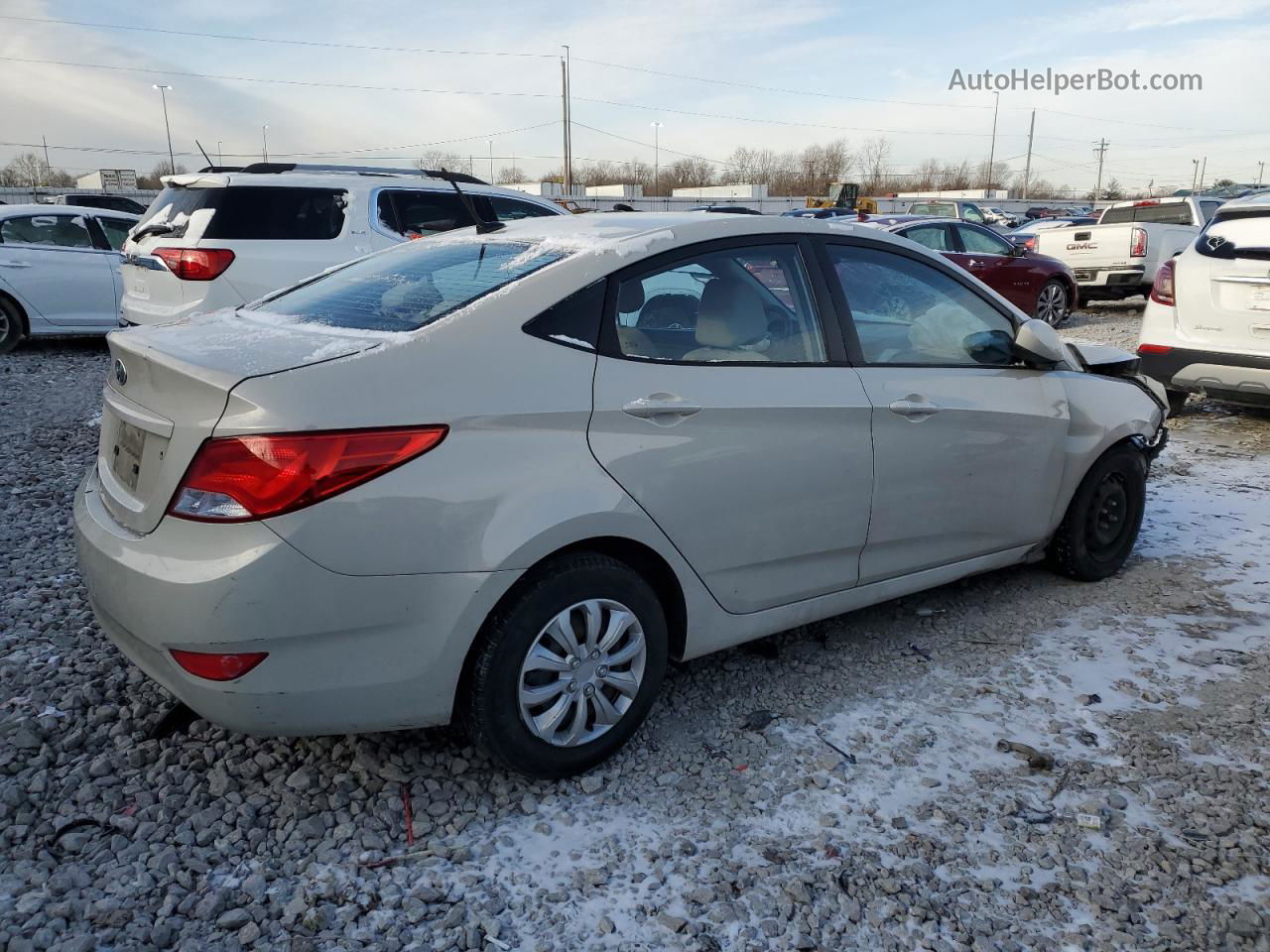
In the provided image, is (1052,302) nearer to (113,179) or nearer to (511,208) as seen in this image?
(511,208)

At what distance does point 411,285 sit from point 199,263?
16.1 feet

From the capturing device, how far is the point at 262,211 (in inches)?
293

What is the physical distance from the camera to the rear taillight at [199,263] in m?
7.14

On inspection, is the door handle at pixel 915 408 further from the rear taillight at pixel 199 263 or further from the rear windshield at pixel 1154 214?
the rear windshield at pixel 1154 214

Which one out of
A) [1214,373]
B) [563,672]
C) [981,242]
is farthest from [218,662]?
[981,242]

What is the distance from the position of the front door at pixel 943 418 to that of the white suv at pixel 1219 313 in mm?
3854

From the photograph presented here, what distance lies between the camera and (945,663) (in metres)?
3.61

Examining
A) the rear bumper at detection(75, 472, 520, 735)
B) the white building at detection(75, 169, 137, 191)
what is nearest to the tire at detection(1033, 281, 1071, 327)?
the rear bumper at detection(75, 472, 520, 735)

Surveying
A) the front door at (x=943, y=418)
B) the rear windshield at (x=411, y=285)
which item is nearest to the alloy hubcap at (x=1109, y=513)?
the front door at (x=943, y=418)

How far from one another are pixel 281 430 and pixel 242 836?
1.12 metres

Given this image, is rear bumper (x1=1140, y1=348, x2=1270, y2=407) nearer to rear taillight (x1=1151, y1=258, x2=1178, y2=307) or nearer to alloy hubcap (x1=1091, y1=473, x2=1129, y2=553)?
rear taillight (x1=1151, y1=258, x2=1178, y2=307)

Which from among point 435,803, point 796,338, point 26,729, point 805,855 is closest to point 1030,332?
point 796,338

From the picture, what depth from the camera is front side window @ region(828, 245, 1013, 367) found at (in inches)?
134

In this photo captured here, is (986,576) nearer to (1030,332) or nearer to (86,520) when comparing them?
(1030,332)
